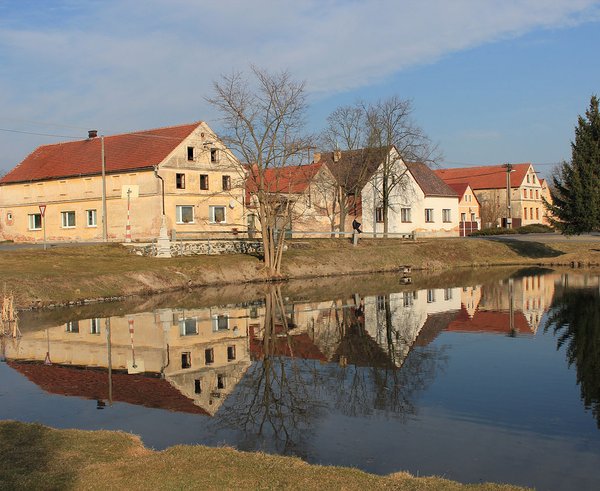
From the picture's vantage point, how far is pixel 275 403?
14.2 m

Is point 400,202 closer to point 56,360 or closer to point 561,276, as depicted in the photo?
point 561,276

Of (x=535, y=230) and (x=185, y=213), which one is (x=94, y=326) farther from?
(x=535, y=230)

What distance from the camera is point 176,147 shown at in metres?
51.9

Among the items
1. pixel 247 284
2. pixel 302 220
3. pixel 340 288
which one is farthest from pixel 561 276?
pixel 302 220

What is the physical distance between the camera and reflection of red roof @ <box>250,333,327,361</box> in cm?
1941

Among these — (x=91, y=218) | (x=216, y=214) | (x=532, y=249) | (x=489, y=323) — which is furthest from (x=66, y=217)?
(x=489, y=323)

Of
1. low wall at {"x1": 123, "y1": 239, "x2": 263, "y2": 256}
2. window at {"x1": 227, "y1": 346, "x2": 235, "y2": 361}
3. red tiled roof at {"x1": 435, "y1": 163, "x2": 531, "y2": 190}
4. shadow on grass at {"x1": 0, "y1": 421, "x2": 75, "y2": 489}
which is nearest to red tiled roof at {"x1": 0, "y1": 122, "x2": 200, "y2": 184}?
low wall at {"x1": 123, "y1": 239, "x2": 263, "y2": 256}

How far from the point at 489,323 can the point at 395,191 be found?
4340 centimetres

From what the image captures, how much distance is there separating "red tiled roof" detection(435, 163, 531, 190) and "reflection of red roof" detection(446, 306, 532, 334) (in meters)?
70.0

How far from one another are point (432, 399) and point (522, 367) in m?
4.31

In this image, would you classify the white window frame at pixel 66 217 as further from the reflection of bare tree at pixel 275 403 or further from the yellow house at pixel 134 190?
the reflection of bare tree at pixel 275 403

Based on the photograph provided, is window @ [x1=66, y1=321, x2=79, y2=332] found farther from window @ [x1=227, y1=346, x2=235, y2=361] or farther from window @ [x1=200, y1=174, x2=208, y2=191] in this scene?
window @ [x1=200, y1=174, x2=208, y2=191]

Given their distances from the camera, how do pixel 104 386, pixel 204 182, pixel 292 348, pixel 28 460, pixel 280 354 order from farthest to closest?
pixel 204 182 → pixel 292 348 → pixel 280 354 → pixel 104 386 → pixel 28 460

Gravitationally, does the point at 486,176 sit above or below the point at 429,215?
above
